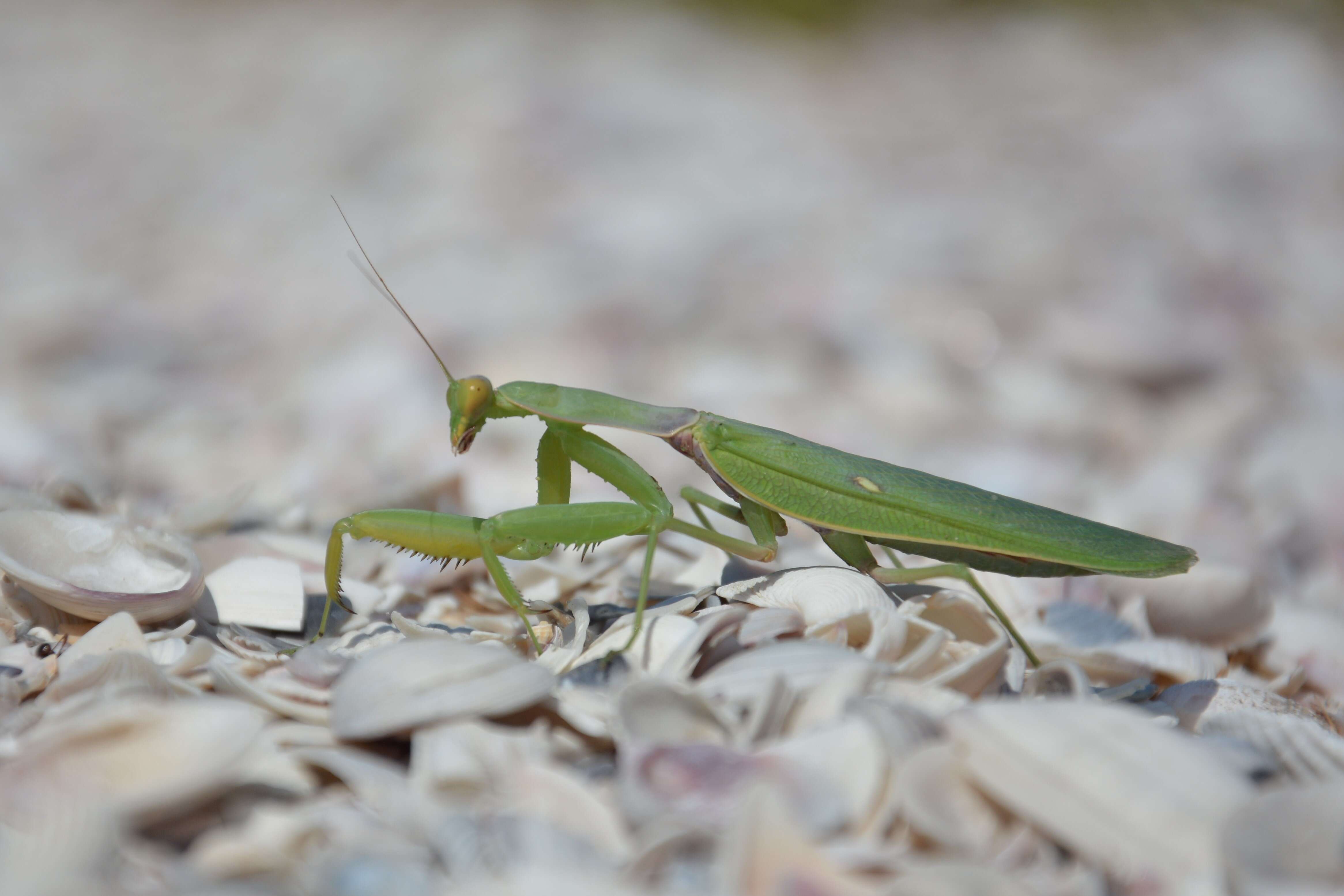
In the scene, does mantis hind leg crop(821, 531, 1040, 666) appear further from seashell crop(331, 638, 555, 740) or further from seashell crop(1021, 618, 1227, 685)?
seashell crop(331, 638, 555, 740)

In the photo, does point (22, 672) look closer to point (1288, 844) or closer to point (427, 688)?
point (427, 688)

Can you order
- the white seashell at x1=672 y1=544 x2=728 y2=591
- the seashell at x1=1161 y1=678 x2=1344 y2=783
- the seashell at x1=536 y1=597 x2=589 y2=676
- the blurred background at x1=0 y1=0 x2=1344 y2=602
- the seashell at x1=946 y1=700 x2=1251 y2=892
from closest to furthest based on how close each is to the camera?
the seashell at x1=946 y1=700 x2=1251 y2=892
the seashell at x1=1161 y1=678 x2=1344 y2=783
the seashell at x1=536 y1=597 x2=589 y2=676
the white seashell at x1=672 y1=544 x2=728 y2=591
the blurred background at x1=0 y1=0 x2=1344 y2=602

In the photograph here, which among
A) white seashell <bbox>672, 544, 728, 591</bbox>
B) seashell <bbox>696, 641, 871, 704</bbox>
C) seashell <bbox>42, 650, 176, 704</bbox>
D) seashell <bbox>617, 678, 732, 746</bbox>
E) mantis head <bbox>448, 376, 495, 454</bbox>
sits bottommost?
seashell <bbox>42, 650, 176, 704</bbox>

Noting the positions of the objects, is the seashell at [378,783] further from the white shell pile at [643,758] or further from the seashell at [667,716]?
the seashell at [667,716]

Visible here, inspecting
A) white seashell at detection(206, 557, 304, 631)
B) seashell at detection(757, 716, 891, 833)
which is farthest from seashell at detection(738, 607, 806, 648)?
white seashell at detection(206, 557, 304, 631)

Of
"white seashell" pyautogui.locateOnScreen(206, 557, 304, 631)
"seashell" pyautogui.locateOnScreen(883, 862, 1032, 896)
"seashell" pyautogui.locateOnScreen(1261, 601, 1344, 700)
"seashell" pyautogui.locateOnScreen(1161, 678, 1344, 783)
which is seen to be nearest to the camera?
"seashell" pyautogui.locateOnScreen(883, 862, 1032, 896)

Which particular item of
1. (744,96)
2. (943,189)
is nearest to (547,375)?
(943,189)

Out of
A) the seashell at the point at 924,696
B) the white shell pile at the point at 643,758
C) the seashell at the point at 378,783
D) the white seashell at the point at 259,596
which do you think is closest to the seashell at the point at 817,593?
the white shell pile at the point at 643,758

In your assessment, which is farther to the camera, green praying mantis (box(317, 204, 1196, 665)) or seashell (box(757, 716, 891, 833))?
green praying mantis (box(317, 204, 1196, 665))

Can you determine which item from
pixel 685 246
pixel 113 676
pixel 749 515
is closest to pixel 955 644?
pixel 749 515
